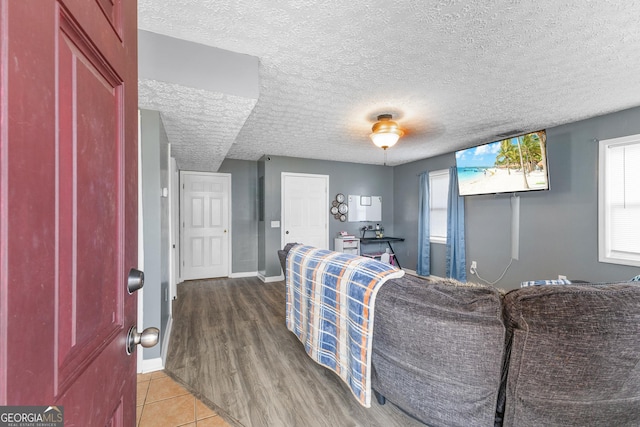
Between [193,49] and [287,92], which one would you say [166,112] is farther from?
[287,92]

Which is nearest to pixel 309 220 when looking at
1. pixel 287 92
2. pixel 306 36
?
pixel 287 92

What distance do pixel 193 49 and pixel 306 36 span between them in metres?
0.78

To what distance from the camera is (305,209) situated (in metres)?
5.17

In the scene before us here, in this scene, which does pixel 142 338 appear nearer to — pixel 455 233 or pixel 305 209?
pixel 305 209

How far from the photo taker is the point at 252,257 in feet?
17.4

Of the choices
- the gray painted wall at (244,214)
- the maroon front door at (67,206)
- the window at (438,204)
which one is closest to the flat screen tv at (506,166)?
the window at (438,204)

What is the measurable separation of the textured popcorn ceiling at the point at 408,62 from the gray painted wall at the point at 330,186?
5.34 ft

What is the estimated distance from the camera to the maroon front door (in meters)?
0.31

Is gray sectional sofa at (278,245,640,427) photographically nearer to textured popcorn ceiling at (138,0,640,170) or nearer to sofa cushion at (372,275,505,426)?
sofa cushion at (372,275,505,426)

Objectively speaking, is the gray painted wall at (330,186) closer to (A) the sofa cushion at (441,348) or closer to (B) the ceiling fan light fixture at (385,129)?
(B) the ceiling fan light fixture at (385,129)

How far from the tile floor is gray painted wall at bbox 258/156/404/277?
2899 mm

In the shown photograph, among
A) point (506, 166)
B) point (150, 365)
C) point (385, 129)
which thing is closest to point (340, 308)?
point (150, 365)

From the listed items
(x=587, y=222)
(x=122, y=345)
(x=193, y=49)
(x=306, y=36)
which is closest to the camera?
(x=122, y=345)

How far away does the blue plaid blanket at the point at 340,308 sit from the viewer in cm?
151
